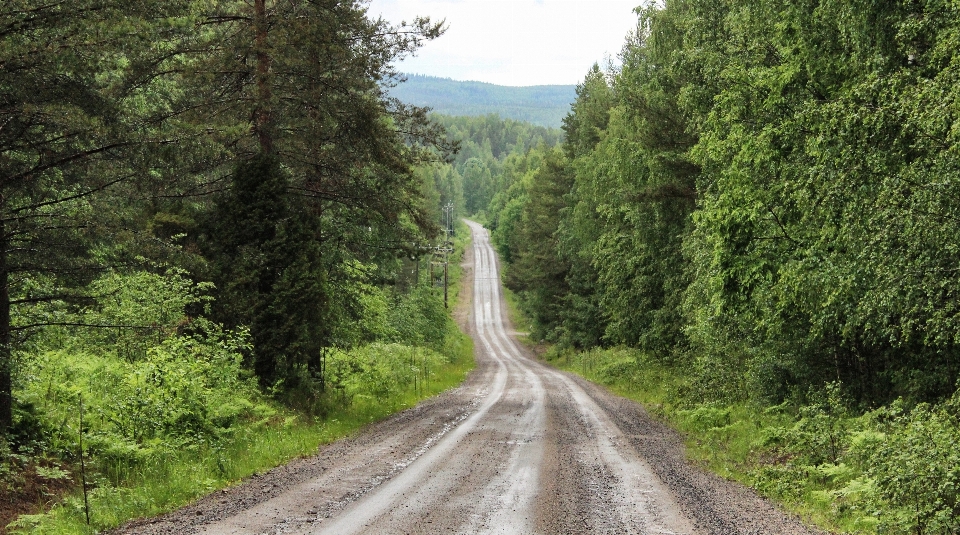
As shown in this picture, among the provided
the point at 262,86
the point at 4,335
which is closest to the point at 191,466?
the point at 4,335

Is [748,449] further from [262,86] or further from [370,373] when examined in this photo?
[262,86]

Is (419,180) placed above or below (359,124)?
below

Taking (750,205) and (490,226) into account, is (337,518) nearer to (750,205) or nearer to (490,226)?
(750,205)

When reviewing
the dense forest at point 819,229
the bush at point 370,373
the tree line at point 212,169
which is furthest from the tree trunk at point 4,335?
the dense forest at point 819,229

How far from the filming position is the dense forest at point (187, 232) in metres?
9.45

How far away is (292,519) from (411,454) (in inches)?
178

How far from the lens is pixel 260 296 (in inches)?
585

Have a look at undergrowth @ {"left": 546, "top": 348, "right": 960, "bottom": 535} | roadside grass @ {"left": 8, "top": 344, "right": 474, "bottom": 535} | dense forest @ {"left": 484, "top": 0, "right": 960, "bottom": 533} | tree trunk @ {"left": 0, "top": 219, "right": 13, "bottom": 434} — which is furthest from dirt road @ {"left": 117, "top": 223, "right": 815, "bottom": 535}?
tree trunk @ {"left": 0, "top": 219, "right": 13, "bottom": 434}

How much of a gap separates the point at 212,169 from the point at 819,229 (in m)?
12.7

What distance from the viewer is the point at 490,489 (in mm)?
9750

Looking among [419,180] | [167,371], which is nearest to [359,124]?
[419,180]

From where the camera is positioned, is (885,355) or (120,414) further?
(885,355)

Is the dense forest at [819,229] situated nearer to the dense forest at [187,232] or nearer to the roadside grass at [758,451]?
the roadside grass at [758,451]

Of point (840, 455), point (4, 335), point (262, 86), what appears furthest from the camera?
point (262, 86)
